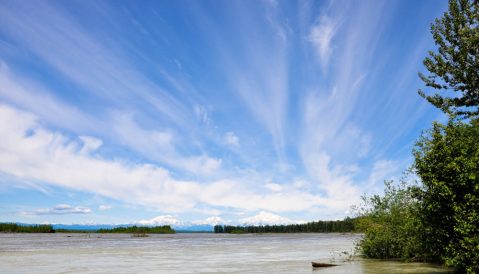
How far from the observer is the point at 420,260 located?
94.7 feet

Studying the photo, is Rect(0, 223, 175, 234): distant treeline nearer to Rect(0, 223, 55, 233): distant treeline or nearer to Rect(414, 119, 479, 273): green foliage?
Rect(0, 223, 55, 233): distant treeline

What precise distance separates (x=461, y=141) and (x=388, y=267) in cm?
1061

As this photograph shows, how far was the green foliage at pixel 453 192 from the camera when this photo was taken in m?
17.4

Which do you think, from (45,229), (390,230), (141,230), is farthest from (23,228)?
(390,230)

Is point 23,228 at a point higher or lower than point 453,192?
higher

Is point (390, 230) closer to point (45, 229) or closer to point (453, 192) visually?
point (453, 192)

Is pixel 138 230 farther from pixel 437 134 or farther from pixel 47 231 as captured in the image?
pixel 437 134

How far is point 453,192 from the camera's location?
18.1 meters

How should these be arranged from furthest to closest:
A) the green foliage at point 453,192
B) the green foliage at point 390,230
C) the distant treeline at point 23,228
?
the distant treeline at point 23,228, the green foliage at point 390,230, the green foliage at point 453,192

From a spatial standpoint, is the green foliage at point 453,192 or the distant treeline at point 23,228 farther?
the distant treeline at point 23,228

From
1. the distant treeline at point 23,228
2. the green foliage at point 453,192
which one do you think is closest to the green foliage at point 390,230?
the green foliage at point 453,192

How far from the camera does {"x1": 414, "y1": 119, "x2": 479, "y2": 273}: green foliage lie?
57.1 feet

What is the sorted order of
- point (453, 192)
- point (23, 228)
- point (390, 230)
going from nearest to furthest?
1. point (453, 192)
2. point (390, 230)
3. point (23, 228)

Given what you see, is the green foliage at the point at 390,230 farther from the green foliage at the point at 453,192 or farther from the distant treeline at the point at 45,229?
the distant treeline at the point at 45,229
